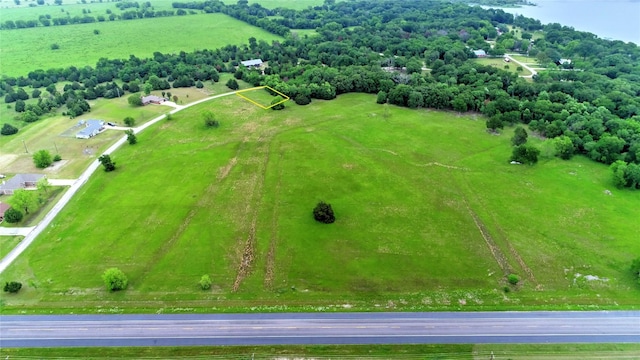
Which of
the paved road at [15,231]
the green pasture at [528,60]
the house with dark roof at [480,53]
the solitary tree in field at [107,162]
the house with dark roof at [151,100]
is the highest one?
the house with dark roof at [480,53]

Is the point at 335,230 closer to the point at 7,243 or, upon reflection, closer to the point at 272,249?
the point at 272,249

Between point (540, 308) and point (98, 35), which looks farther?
point (98, 35)

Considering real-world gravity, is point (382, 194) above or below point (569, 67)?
below

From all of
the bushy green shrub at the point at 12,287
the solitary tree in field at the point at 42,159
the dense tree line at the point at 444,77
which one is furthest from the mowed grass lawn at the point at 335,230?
the solitary tree in field at the point at 42,159

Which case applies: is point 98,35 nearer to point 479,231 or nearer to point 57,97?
point 57,97

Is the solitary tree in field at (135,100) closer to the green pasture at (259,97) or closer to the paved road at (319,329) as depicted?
the green pasture at (259,97)

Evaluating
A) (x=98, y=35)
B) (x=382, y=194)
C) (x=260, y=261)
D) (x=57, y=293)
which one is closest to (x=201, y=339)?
(x=260, y=261)

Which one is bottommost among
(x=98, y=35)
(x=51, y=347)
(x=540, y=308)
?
(x=51, y=347)
